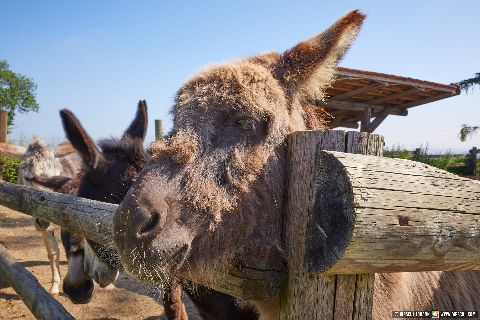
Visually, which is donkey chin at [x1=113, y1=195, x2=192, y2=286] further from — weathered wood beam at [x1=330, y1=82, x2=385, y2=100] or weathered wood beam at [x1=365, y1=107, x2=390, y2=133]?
weathered wood beam at [x1=365, y1=107, x2=390, y2=133]

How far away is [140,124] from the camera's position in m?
4.97

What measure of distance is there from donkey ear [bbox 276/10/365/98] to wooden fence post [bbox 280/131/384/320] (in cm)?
50

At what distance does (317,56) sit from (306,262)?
0.99m

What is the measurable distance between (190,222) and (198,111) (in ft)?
1.71

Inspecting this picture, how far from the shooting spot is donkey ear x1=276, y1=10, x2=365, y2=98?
155cm

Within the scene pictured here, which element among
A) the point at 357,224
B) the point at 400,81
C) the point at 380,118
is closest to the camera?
the point at 357,224

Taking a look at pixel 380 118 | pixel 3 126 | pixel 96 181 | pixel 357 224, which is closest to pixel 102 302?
pixel 96 181

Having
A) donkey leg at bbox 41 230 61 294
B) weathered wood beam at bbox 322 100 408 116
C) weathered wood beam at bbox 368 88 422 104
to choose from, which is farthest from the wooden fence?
weathered wood beam at bbox 368 88 422 104

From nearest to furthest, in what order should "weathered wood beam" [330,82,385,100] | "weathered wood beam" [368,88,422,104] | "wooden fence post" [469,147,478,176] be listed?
"weathered wood beam" [330,82,385,100] < "weathered wood beam" [368,88,422,104] < "wooden fence post" [469,147,478,176]

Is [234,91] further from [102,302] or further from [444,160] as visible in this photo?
[444,160]

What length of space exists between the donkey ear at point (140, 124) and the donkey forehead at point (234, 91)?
343cm

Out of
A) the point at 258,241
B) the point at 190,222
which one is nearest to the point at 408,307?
the point at 258,241

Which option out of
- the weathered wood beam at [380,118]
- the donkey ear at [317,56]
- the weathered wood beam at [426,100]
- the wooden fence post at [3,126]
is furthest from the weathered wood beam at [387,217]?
the wooden fence post at [3,126]

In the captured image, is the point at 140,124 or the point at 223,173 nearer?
the point at 223,173
